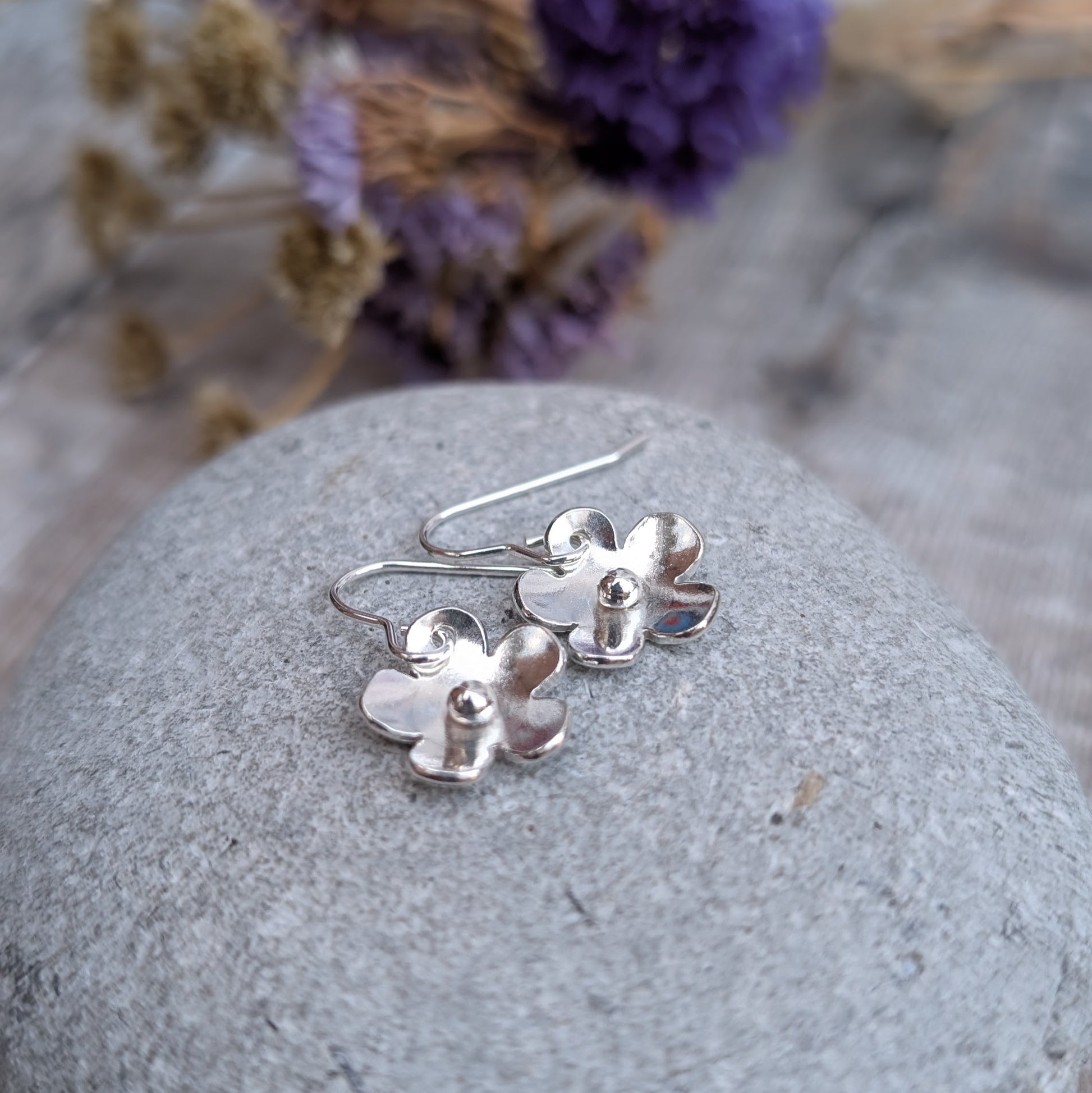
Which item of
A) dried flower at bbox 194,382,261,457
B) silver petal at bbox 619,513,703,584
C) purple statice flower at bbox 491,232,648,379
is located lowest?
dried flower at bbox 194,382,261,457

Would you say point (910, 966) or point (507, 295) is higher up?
point (910, 966)

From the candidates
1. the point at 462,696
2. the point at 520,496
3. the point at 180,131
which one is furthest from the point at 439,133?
the point at 462,696

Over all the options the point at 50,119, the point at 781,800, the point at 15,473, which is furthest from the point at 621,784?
the point at 50,119

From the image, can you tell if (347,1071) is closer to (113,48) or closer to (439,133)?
(439,133)

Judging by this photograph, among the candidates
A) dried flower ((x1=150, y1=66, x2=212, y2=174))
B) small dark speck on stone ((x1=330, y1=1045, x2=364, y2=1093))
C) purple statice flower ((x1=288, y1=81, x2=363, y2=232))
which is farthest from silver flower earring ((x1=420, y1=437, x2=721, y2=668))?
dried flower ((x1=150, y1=66, x2=212, y2=174))

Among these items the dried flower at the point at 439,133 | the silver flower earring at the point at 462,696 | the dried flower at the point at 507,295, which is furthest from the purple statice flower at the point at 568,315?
the silver flower earring at the point at 462,696

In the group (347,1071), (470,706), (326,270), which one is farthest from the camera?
(326,270)

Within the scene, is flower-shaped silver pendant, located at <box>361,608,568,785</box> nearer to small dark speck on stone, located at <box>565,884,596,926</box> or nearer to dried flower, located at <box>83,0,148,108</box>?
small dark speck on stone, located at <box>565,884,596,926</box>
